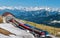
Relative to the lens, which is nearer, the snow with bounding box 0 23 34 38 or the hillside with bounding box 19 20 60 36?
the snow with bounding box 0 23 34 38

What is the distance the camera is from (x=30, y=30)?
251 inches

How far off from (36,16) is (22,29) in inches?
23.9

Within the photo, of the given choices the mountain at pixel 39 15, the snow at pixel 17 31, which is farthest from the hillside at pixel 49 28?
the snow at pixel 17 31

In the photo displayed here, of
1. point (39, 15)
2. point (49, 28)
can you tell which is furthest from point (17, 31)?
point (49, 28)

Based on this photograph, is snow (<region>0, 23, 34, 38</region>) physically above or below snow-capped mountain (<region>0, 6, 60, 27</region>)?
below

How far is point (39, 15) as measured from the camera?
6488 millimetres

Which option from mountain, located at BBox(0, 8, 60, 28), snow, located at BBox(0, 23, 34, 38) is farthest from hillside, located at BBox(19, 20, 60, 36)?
snow, located at BBox(0, 23, 34, 38)

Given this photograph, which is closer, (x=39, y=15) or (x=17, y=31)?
(x=17, y=31)

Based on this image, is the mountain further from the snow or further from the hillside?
the snow

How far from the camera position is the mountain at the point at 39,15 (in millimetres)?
6398

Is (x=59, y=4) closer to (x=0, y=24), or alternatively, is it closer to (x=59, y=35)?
(x=59, y=35)

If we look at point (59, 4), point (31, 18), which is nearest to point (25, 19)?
point (31, 18)

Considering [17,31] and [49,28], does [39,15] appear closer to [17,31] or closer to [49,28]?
[49,28]

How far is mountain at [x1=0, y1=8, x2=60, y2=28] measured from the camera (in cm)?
640
